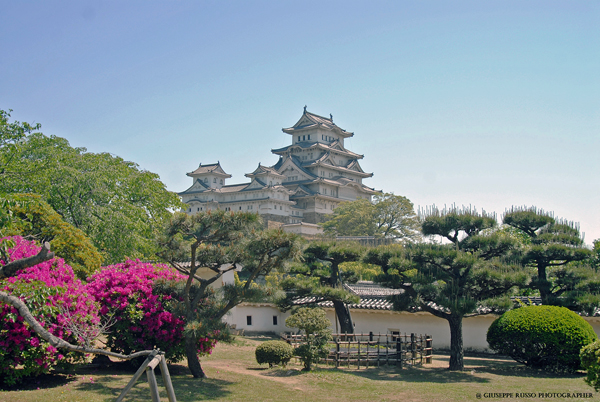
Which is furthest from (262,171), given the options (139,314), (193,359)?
(139,314)

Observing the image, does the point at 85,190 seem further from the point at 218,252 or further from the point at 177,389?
the point at 177,389

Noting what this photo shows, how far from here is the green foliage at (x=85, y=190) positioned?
20578 mm

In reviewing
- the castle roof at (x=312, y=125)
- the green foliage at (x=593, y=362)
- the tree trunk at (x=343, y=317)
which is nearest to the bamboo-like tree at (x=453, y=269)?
the tree trunk at (x=343, y=317)

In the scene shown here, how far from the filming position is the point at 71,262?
1500 cm

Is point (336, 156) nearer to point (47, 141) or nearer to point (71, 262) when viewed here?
point (47, 141)

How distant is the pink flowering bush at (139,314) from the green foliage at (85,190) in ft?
23.4

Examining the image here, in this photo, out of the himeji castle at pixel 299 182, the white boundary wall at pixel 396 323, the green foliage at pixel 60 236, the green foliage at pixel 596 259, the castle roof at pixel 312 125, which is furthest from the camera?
the castle roof at pixel 312 125

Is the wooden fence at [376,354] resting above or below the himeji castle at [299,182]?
below

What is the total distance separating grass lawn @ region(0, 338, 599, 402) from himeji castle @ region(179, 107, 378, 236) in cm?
4021

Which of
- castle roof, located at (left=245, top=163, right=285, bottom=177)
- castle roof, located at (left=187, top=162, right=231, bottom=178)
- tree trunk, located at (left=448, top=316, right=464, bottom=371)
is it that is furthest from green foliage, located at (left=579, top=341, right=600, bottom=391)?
castle roof, located at (left=187, top=162, right=231, bottom=178)

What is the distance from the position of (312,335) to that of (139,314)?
539cm

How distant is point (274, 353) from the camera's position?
1566 centimetres

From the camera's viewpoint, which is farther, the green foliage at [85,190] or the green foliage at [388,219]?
the green foliage at [388,219]

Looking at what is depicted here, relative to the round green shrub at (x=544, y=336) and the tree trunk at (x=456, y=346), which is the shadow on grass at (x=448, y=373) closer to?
the tree trunk at (x=456, y=346)
